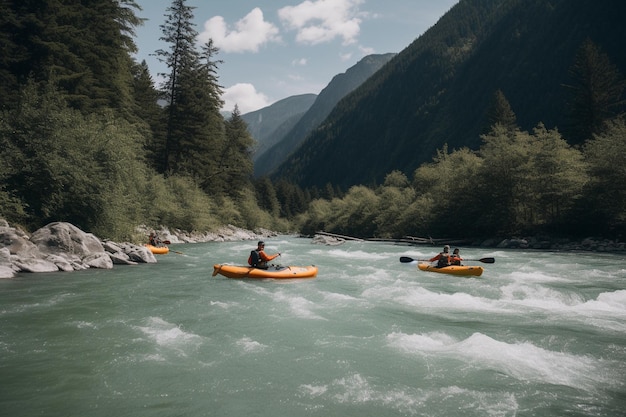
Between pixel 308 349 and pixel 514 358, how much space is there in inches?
132

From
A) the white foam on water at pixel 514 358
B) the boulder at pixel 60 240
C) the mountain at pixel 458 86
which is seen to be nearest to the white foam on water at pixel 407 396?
the white foam on water at pixel 514 358

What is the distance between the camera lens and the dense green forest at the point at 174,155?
15.8 meters

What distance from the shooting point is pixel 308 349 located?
6.66 metres

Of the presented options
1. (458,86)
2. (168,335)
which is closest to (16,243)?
(168,335)

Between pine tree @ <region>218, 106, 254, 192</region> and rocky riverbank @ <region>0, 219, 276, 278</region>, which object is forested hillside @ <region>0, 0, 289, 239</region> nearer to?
rocky riverbank @ <region>0, 219, 276, 278</region>

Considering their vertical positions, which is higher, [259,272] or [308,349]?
[259,272]

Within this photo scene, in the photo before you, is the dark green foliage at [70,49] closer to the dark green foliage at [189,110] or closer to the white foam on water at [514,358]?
the dark green foliage at [189,110]

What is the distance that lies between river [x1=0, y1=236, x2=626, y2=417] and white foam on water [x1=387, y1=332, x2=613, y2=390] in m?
0.03

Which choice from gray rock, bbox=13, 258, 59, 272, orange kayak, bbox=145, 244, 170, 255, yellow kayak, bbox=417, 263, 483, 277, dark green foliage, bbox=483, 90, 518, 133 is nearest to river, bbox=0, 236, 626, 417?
gray rock, bbox=13, 258, 59, 272

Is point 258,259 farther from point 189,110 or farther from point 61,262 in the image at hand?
point 189,110

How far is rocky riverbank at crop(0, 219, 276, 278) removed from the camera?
12.4 meters

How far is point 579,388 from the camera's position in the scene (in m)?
5.21

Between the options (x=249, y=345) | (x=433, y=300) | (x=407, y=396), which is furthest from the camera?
(x=433, y=300)

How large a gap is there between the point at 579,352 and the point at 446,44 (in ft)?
526
